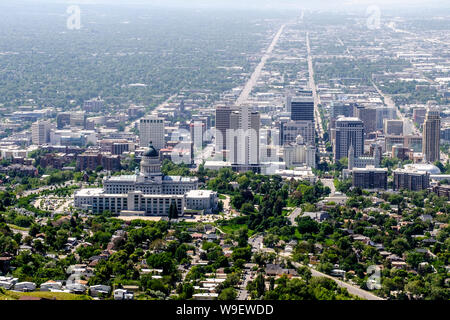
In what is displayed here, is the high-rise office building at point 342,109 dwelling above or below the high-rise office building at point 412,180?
above

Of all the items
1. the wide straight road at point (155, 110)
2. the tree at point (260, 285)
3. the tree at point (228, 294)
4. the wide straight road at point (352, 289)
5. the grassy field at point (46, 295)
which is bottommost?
the wide straight road at point (155, 110)

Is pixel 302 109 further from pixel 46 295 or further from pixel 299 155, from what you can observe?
pixel 46 295

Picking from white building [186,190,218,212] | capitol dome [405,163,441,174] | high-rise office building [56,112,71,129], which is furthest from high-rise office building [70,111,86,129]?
white building [186,190,218,212]

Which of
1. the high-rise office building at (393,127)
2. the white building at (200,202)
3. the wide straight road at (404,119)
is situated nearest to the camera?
the white building at (200,202)

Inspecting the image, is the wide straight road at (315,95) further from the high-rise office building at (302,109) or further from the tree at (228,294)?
the tree at (228,294)

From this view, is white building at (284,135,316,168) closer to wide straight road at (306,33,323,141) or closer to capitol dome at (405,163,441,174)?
capitol dome at (405,163,441,174)

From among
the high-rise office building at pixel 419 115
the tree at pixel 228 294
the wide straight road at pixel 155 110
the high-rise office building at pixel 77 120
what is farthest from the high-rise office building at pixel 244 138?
the tree at pixel 228 294
